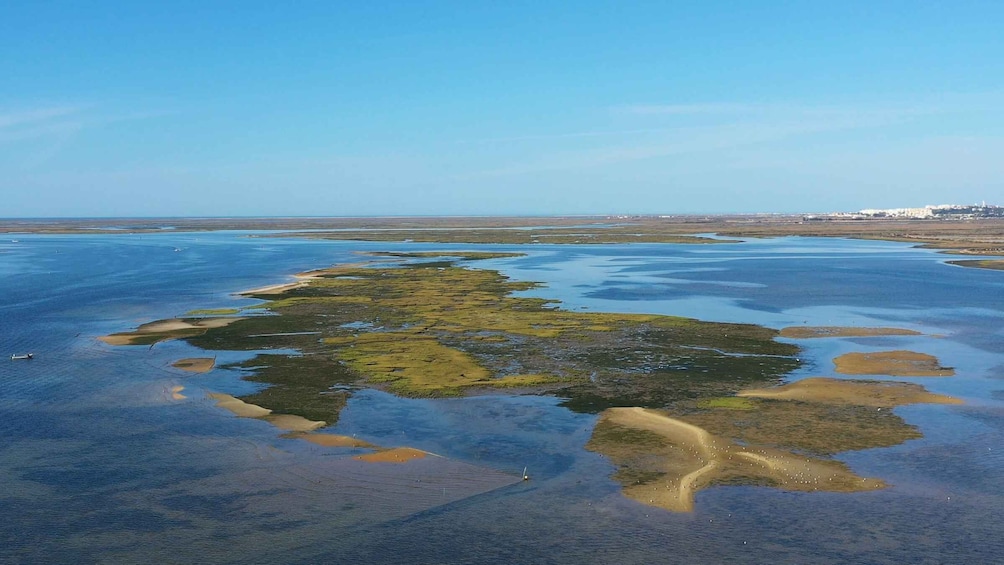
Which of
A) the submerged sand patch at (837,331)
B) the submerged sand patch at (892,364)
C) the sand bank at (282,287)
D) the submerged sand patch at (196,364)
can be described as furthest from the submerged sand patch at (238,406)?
the sand bank at (282,287)

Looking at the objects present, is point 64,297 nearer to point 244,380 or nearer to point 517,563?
point 244,380

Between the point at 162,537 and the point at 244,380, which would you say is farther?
the point at 244,380

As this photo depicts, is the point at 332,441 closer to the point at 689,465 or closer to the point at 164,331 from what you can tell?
the point at 689,465

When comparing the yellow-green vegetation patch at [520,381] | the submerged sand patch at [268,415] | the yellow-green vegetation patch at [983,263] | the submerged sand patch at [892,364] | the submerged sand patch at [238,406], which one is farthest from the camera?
the yellow-green vegetation patch at [983,263]

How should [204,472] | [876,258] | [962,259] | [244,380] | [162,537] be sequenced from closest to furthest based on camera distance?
[162,537], [204,472], [244,380], [962,259], [876,258]

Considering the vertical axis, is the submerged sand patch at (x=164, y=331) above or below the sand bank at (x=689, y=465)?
above

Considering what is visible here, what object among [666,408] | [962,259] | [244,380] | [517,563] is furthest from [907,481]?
[962,259]

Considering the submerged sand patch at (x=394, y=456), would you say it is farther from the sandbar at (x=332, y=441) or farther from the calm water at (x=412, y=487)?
the sandbar at (x=332, y=441)
